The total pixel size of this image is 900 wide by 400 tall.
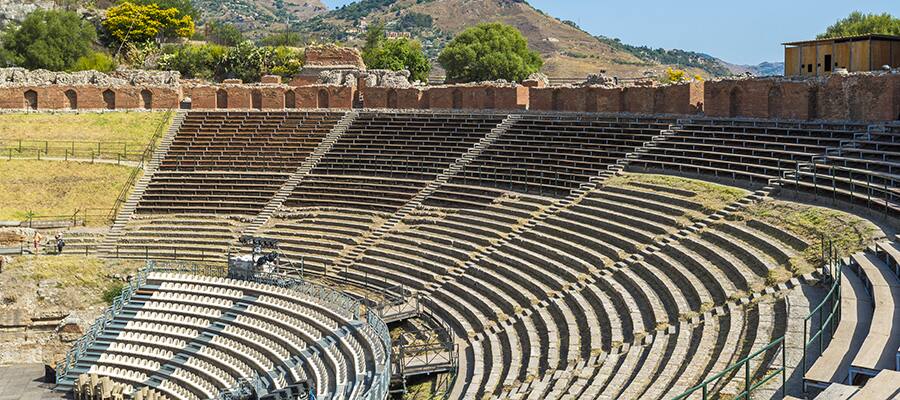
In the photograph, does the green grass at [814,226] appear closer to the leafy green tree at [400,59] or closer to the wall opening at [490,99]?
the wall opening at [490,99]

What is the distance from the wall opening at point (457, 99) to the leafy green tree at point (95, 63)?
33.7 meters

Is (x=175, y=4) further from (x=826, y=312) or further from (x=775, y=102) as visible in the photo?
(x=826, y=312)

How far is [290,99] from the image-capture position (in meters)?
52.3

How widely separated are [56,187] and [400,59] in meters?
43.1

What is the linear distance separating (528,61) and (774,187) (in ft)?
197

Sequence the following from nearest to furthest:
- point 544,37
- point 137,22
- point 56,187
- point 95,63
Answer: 1. point 56,187
2. point 95,63
3. point 137,22
4. point 544,37

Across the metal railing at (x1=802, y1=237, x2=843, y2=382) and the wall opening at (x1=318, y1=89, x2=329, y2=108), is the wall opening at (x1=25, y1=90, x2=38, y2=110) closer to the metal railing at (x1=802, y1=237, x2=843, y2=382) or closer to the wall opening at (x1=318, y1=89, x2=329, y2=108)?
the wall opening at (x1=318, y1=89, x2=329, y2=108)

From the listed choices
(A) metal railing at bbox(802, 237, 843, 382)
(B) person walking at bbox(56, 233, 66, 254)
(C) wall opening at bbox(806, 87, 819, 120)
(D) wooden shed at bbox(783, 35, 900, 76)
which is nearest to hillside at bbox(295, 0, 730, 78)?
(D) wooden shed at bbox(783, 35, 900, 76)

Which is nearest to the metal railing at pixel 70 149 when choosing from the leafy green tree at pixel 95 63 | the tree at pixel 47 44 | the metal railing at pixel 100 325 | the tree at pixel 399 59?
the metal railing at pixel 100 325

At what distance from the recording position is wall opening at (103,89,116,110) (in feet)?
172

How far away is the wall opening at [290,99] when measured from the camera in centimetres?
5206

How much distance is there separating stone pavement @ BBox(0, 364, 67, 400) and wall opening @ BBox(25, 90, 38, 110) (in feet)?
79.0

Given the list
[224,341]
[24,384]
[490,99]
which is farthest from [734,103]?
[24,384]

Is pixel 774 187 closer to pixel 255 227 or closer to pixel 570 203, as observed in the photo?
pixel 570 203
